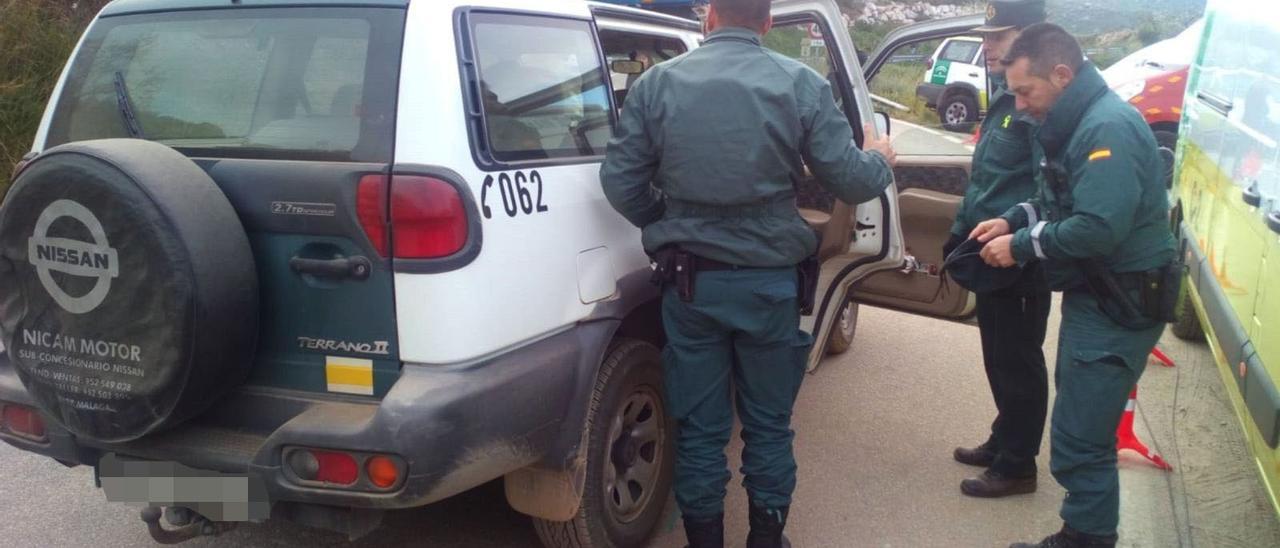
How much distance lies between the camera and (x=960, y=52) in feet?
56.4

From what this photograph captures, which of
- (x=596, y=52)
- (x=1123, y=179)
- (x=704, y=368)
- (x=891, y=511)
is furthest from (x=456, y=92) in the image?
(x=891, y=511)

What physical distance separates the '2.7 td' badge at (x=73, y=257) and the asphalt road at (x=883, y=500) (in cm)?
123

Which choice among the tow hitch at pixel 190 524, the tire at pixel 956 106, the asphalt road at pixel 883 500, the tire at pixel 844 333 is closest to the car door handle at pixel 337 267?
the tow hitch at pixel 190 524

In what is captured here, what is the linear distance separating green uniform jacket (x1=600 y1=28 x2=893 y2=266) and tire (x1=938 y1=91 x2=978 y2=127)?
1164 cm

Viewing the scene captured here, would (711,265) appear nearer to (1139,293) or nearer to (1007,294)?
(1139,293)

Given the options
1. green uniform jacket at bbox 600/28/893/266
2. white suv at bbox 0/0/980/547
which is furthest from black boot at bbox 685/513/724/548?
green uniform jacket at bbox 600/28/893/266

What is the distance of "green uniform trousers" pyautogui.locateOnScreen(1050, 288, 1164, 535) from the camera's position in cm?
301

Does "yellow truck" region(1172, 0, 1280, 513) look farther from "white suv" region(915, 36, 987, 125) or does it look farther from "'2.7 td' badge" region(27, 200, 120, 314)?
"white suv" region(915, 36, 987, 125)

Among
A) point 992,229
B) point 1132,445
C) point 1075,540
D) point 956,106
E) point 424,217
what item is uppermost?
point 424,217

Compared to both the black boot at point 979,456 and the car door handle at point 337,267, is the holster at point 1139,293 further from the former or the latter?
the car door handle at point 337,267

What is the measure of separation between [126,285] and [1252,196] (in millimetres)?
3477

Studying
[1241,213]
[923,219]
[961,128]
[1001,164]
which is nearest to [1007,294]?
Answer: [1001,164]

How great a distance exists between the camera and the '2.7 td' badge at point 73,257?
7.69 ft

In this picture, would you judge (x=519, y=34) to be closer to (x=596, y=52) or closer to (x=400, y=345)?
(x=596, y=52)
